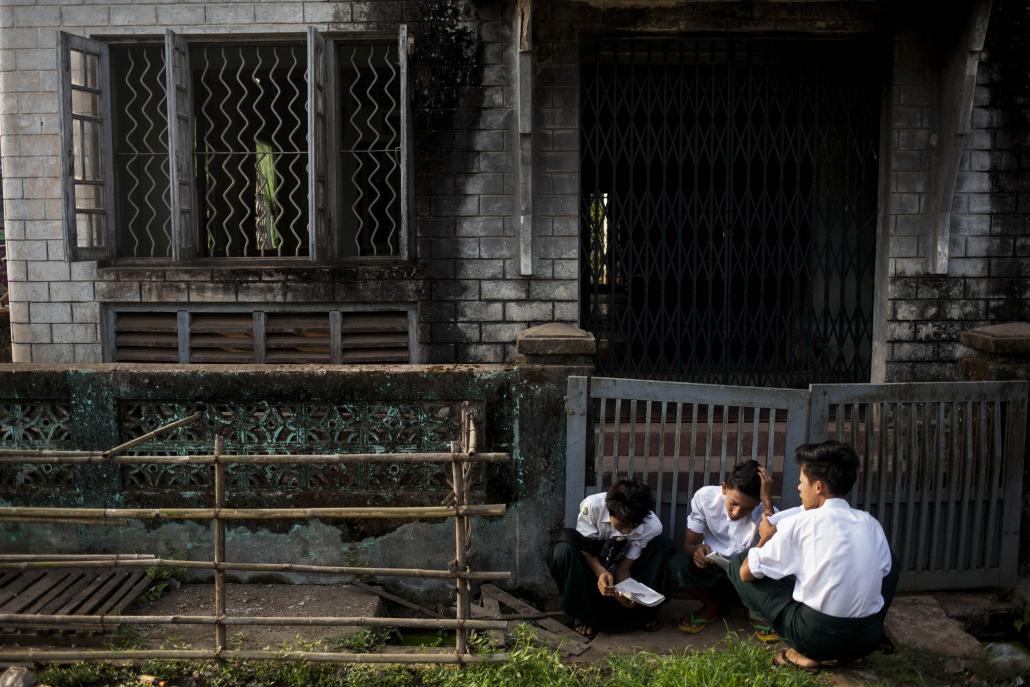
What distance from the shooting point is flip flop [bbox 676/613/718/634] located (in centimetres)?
516

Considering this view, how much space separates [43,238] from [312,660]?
5484 mm

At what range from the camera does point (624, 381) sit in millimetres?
5359

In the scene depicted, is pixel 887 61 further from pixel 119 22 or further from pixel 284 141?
pixel 119 22

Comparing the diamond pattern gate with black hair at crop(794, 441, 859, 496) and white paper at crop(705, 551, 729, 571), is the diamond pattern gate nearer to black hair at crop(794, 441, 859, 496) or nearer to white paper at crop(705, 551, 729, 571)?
white paper at crop(705, 551, 729, 571)

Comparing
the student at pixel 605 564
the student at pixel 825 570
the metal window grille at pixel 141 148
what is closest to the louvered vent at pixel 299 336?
the metal window grille at pixel 141 148

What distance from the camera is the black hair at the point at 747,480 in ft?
16.0

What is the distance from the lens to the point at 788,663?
452 cm

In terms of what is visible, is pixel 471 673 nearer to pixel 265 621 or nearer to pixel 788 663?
pixel 265 621

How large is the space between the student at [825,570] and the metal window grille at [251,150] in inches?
216

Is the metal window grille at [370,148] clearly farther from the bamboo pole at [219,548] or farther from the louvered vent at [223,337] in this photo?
the bamboo pole at [219,548]

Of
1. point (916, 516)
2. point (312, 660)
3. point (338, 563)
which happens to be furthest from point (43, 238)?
point (916, 516)

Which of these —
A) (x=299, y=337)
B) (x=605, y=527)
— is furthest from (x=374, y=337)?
(x=605, y=527)

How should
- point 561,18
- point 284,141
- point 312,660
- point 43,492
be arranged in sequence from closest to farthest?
1. point 312,660
2. point 43,492
3. point 561,18
4. point 284,141

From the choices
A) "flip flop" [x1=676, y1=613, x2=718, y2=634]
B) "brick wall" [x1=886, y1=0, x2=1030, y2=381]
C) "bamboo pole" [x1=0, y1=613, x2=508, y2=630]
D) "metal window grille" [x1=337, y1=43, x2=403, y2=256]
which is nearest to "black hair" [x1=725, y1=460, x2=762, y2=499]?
"flip flop" [x1=676, y1=613, x2=718, y2=634]
